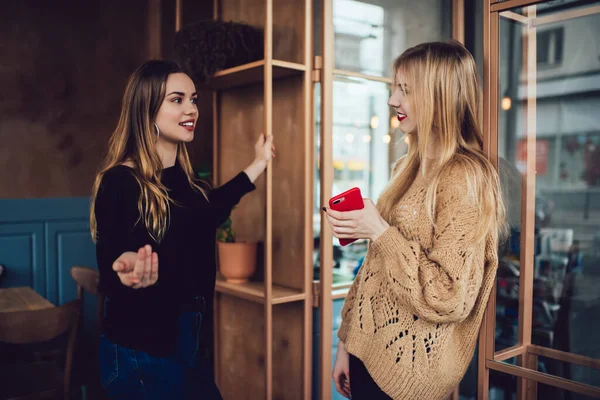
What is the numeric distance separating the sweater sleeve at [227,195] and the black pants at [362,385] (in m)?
0.77

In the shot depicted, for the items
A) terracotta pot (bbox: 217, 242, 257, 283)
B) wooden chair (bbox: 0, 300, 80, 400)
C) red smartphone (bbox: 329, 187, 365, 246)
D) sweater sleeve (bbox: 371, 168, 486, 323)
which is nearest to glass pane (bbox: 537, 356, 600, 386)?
sweater sleeve (bbox: 371, 168, 486, 323)

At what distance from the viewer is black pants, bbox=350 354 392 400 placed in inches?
55.8

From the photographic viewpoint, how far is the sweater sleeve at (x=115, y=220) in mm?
1667

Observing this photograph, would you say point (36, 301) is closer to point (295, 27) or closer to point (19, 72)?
point (19, 72)

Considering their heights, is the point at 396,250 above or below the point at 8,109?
below

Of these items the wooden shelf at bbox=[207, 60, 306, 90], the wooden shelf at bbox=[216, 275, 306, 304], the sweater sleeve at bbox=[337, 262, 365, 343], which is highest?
the wooden shelf at bbox=[207, 60, 306, 90]

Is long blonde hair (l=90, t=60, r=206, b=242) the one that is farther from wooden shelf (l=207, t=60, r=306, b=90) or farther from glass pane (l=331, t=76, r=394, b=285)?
glass pane (l=331, t=76, r=394, b=285)

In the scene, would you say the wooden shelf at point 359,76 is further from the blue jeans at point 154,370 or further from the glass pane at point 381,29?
the blue jeans at point 154,370

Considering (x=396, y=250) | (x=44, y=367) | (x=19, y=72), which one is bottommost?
(x=44, y=367)

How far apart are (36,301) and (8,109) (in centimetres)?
131

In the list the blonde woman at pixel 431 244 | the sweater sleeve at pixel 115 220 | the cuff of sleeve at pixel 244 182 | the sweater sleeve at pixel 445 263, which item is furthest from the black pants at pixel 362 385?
the cuff of sleeve at pixel 244 182

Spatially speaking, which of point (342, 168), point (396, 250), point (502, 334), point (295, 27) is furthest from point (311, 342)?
point (295, 27)

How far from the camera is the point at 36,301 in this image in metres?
2.62

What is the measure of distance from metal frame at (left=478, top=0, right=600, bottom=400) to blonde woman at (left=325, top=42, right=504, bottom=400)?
0.21 feet
